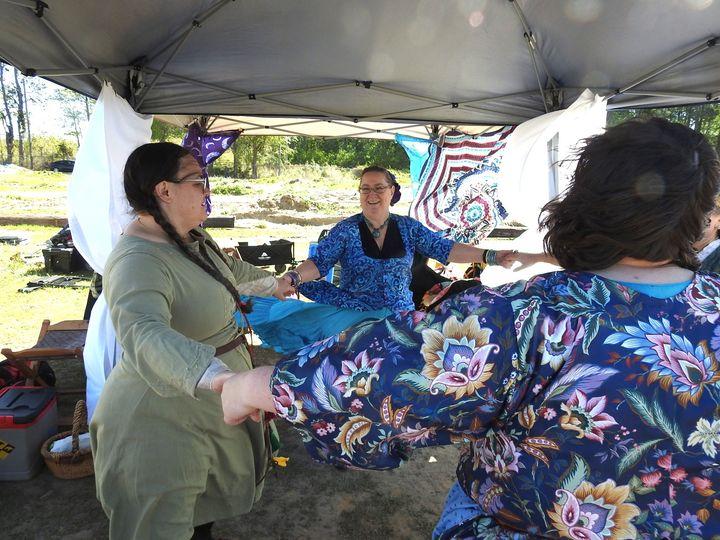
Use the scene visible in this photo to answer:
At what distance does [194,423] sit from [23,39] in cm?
230

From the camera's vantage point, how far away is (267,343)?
2.90 meters

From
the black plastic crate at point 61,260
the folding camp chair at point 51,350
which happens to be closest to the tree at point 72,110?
the black plastic crate at point 61,260

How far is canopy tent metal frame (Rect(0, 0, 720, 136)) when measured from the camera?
9.69 ft

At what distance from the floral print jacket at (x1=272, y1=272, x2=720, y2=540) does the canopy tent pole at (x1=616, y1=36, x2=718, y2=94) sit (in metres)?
3.37

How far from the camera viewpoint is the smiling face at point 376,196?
3.26 meters

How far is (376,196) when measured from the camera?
3264 millimetres

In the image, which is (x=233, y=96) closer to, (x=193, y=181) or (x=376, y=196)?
(x=376, y=196)

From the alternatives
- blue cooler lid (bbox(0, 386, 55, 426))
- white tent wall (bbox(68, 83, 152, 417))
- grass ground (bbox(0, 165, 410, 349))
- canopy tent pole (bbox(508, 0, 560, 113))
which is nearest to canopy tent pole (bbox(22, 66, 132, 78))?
white tent wall (bbox(68, 83, 152, 417))

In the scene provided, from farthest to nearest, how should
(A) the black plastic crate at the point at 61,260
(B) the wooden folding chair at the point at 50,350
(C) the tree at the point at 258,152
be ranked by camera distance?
(C) the tree at the point at 258,152, (A) the black plastic crate at the point at 61,260, (B) the wooden folding chair at the point at 50,350

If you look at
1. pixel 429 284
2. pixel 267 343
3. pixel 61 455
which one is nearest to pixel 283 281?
pixel 267 343

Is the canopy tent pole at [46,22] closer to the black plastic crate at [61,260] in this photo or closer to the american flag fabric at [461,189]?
the american flag fabric at [461,189]

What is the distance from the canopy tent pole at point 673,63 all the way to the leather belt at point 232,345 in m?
3.66

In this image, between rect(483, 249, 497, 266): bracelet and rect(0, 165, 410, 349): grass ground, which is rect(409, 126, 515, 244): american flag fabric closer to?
rect(483, 249, 497, 266): bracelet

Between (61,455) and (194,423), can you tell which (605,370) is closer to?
(194,423)
